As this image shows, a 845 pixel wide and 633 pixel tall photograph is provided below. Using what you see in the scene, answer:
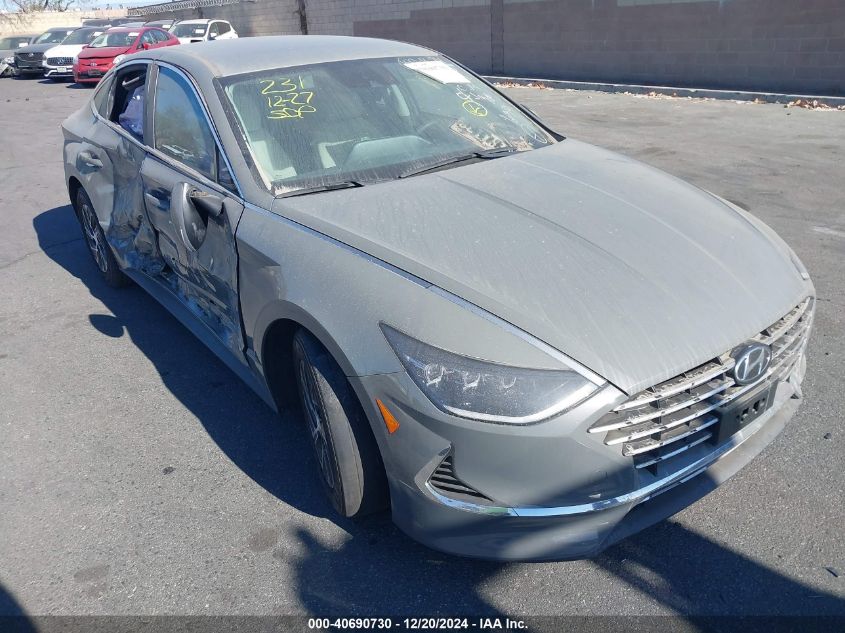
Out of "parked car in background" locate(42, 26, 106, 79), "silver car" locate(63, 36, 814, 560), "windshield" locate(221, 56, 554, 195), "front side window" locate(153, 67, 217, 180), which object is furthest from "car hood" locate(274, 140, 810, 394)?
"parked car in background" locate(42, 26, 106, 79)

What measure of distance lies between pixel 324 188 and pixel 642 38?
1345cm

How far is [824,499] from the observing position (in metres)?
2.69

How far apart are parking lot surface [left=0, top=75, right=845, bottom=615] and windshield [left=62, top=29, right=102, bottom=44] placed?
21679mm

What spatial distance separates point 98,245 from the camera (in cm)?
513

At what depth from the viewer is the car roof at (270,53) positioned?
3539 mm

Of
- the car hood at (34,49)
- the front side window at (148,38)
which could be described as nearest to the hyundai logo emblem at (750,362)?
the front side window at (148,38)

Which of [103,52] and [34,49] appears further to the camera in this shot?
[34,49]

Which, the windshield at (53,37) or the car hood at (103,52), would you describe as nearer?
the car hood at (103,52)

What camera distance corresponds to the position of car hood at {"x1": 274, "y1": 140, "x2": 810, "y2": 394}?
2.17m

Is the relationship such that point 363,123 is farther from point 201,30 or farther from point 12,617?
point 201,30

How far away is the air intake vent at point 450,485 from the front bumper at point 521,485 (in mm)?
16

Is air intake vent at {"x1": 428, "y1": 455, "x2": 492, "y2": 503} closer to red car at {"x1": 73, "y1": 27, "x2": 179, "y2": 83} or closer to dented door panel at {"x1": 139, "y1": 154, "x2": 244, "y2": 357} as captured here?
dented door panel at {"x1": 139, "y1": 154, "x2": 244, "y2": 357}

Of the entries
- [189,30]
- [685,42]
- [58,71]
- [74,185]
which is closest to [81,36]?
[58,71]

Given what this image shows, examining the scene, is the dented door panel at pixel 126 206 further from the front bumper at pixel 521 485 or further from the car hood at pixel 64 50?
the car hood at pixel 64 50
